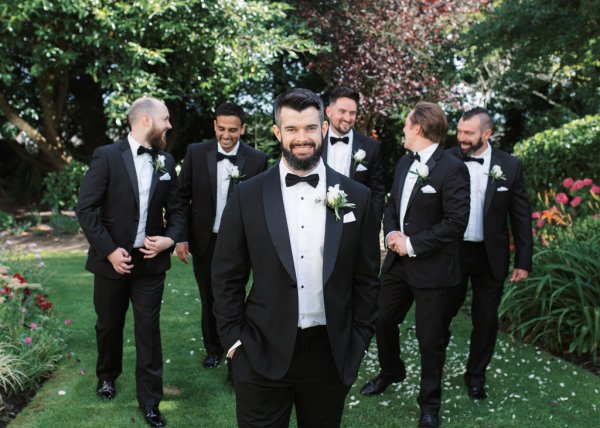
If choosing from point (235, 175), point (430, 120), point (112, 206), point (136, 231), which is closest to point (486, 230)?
point (430, 120)

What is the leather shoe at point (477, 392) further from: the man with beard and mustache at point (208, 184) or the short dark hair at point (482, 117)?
the man with beard and mustache at point (208, 184)

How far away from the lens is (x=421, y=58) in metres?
12.8

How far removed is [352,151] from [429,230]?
4.77 feet

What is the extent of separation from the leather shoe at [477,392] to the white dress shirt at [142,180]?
2.60 metres

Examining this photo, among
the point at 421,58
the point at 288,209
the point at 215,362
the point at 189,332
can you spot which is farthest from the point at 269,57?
the point at 288,209

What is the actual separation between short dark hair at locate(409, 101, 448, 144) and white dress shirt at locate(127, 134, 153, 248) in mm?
1815

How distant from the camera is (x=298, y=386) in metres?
2.71

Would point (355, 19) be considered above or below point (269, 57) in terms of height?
above

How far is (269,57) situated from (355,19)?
6.95 feet

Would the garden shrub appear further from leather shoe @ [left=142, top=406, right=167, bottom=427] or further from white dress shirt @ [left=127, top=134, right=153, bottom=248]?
leather shoe @ [left=142, top=406, right=167, bottom=427]

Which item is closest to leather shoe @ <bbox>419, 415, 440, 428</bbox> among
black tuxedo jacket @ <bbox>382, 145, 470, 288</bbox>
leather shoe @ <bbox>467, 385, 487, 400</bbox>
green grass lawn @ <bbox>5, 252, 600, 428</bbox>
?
green grass lawn @ <bbox>5, 252, 600, 428</bbox>

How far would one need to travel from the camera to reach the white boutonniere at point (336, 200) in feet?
8.64

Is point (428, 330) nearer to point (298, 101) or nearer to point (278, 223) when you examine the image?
point (278, 223)

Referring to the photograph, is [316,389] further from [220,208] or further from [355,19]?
[355,19]
